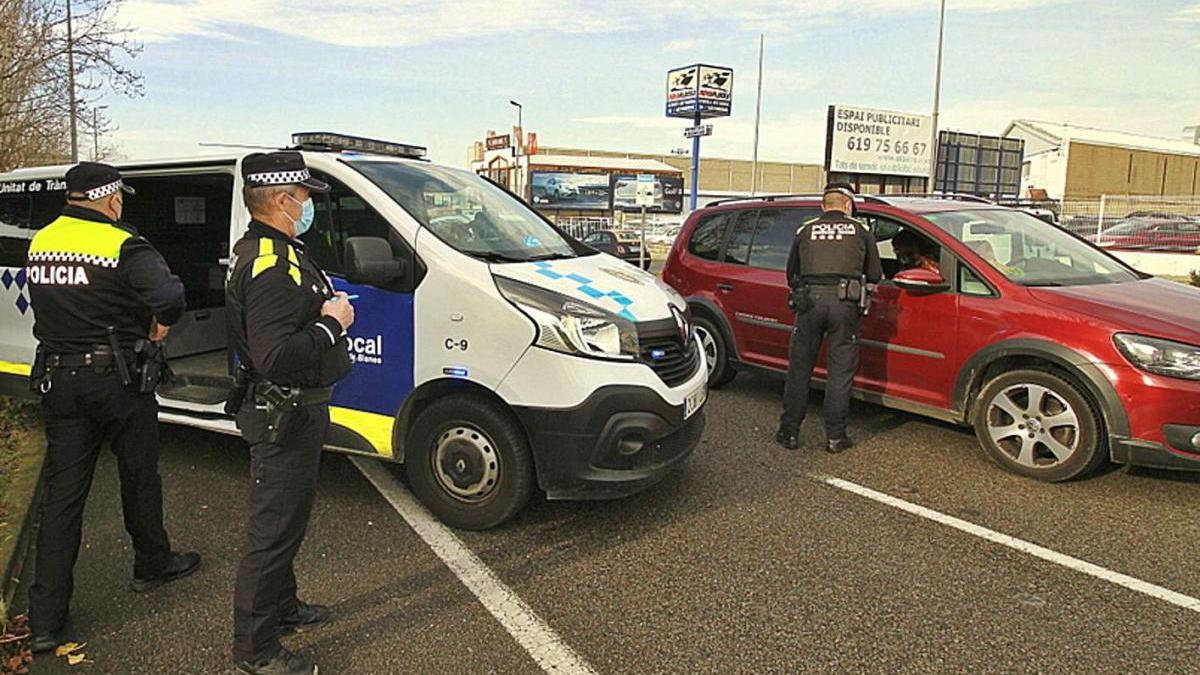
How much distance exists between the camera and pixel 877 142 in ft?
82.4

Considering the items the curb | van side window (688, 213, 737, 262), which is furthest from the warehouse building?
the curb

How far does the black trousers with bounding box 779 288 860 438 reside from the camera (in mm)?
5324

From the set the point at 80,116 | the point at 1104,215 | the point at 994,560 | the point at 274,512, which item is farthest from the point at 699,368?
the point at 1104,215

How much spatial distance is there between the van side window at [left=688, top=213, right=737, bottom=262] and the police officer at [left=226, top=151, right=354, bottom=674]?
477cm

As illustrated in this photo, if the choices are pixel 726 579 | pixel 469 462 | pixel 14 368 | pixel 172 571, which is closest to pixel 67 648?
pixel 172 571

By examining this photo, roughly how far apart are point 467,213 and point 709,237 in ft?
10.9

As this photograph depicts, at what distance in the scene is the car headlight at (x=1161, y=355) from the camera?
14.0ft

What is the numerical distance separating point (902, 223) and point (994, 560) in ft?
9.09

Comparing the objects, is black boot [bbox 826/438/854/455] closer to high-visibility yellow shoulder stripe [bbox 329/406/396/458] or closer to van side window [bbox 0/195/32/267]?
high-visibility yellow shoulder stripe [bbox 329/406/396/458]

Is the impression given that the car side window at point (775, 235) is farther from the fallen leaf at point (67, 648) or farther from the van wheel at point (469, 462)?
the fallen leaf at point (67, 648)

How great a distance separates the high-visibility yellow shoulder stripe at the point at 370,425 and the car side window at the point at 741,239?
375 centimetres

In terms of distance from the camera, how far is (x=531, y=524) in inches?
164

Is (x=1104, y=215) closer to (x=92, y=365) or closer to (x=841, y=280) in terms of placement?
(x=841, y=280)

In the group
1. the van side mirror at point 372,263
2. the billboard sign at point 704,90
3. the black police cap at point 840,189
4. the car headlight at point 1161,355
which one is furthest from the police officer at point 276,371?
the billboard sign at point 704,90
